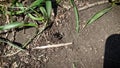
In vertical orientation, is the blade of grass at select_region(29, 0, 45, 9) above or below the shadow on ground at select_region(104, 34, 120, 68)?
above

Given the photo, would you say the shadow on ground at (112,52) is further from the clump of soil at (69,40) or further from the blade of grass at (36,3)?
the blade of grass at (36,3)

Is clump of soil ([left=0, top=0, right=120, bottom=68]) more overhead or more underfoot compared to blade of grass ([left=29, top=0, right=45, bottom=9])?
more underfoot

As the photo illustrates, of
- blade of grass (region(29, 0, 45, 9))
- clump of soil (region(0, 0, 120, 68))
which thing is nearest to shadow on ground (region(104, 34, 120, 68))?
clump of soil (region(0, 0, 120, 68))

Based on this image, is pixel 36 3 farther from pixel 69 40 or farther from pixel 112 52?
pixel 112 52

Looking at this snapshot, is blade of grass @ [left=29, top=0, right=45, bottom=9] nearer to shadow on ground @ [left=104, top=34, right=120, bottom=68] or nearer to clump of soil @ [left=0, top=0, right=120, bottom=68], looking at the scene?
clump of soil @ [left=0, top=0, right=120, bottom=68]

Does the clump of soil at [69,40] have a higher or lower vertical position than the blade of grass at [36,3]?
lower

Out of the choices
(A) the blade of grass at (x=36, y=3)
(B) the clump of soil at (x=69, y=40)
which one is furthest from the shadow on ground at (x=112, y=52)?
(A) the blade of grass at (x=36, y=3)

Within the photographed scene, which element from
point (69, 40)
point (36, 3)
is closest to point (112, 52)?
point (69, 40)

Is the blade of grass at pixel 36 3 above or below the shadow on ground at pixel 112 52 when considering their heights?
above
